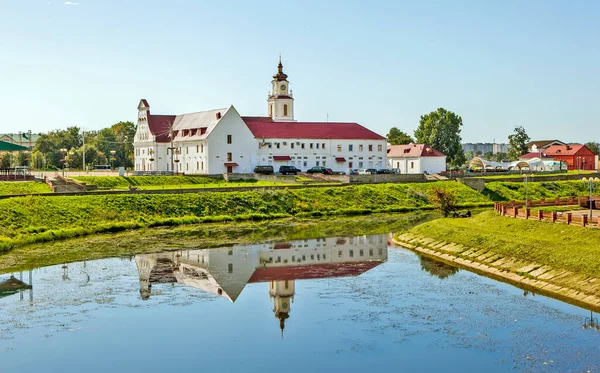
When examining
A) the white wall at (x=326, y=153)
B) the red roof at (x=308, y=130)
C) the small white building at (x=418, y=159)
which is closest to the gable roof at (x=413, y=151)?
the small white building at (x=418, y=159)

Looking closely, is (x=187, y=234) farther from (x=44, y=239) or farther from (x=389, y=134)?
(x=389, y=134)

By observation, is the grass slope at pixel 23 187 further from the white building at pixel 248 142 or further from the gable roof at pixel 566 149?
the gable roof at pixel 566 149

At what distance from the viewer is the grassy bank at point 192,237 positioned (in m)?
38.1

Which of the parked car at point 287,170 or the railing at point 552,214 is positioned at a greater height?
the parked car at point 287,170

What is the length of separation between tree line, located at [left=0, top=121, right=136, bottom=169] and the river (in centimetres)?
6712

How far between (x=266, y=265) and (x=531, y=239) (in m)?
12.3

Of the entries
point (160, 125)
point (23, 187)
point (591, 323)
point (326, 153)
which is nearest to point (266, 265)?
point (591, 323)

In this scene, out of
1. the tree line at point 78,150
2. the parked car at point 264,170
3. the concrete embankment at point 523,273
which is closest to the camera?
the concrete embankment at point 523,273

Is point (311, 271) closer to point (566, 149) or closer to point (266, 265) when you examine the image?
point (266, 265)

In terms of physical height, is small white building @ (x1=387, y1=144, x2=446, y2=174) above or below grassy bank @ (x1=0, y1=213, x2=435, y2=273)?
above

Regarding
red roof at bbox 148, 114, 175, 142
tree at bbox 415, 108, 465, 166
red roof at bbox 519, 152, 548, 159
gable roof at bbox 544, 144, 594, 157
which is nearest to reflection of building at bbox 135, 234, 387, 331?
red roof at bbox 148, 114, 175, 142

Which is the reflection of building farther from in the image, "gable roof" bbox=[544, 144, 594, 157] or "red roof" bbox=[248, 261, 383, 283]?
"gable roof" bbox=[544, 144, 594, 157]

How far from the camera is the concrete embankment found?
26797mm

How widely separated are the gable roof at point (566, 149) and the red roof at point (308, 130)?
148ft
